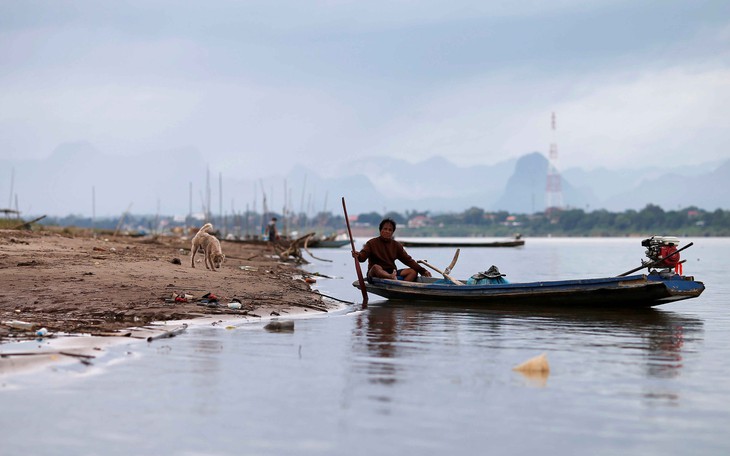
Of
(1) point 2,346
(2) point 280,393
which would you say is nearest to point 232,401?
(2) point 280,393

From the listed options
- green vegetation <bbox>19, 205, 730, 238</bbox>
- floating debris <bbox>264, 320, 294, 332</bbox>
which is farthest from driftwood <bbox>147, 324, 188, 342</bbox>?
green vegetation <bbox>19, 205, 730, 238</bbox>

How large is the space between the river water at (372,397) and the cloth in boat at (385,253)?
458cm

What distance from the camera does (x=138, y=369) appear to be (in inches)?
286

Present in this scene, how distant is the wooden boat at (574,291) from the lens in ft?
45.0

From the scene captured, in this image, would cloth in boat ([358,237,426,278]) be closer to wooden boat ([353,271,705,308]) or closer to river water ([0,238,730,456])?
wooden boat ([353,271,705,308])

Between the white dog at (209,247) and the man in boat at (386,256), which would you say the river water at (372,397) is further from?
the white dog at (209,247)

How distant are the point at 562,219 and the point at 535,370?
164 meters

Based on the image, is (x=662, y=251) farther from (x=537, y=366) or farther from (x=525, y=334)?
(x=537, y=366)

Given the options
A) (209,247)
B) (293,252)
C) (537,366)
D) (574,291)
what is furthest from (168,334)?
(293,252)

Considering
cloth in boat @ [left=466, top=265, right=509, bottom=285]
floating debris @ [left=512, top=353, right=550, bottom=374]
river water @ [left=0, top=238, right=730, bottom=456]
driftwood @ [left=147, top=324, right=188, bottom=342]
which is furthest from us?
cloth in boat @ [left=466, top=265, right=509, bottom=285]

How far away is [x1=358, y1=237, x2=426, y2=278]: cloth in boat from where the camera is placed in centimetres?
1507

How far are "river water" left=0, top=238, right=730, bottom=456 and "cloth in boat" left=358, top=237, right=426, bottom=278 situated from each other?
180 inches

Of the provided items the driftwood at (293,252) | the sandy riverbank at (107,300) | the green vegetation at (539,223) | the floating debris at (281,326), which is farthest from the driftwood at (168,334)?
the green vegetation at (539,223)

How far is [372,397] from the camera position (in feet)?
21.3
